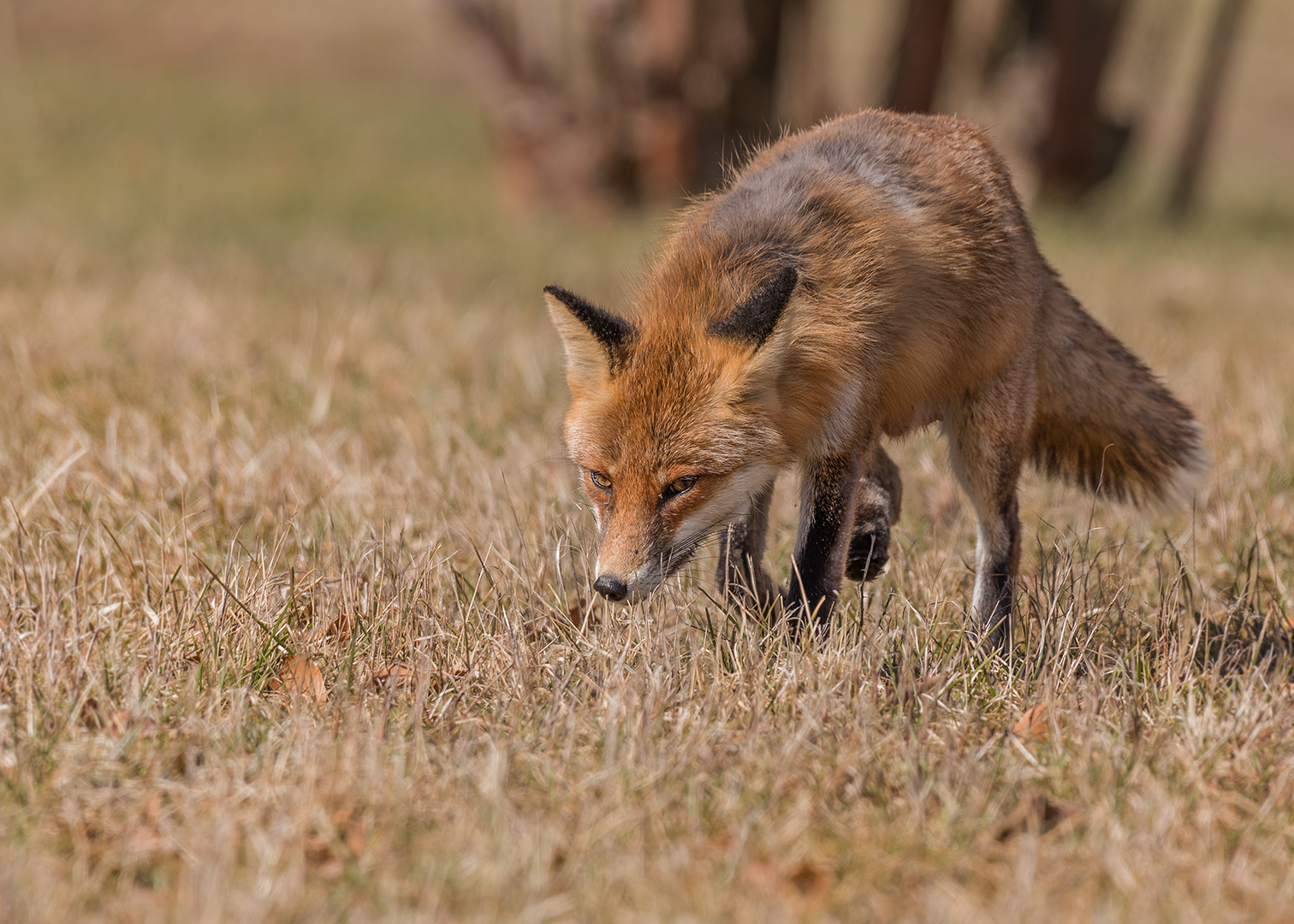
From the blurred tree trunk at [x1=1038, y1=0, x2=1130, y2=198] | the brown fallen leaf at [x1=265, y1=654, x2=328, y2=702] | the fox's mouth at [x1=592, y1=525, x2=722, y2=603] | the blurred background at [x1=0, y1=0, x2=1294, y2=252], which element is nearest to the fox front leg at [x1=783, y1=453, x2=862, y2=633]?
the fox's mouth at [x1=592, y1=525, x2=722, y2=603]

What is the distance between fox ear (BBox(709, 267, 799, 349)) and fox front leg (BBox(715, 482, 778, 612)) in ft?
2.33

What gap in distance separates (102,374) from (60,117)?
1688cm

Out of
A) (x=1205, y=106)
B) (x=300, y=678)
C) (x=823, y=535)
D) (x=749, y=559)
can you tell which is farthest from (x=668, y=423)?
(x=1205, y=106)

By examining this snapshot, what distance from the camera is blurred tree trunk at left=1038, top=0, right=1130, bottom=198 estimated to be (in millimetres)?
15797

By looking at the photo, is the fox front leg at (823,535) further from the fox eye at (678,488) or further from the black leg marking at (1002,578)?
the black leg marking at (1002,578)

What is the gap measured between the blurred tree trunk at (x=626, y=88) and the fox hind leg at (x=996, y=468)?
36.8 feet

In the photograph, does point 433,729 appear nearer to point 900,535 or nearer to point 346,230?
point 900,535

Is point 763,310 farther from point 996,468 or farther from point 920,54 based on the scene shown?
point 920,54

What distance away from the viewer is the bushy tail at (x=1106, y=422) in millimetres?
4797

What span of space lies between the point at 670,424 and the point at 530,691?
2.97 ft

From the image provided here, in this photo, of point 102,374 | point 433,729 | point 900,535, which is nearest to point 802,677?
point 433,729

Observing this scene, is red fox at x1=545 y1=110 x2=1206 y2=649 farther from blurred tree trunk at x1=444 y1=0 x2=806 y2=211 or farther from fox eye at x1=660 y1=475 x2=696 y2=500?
blurred tree trunk at x1=444 y1=0 x2=806 y2=211

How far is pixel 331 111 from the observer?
80.1ft

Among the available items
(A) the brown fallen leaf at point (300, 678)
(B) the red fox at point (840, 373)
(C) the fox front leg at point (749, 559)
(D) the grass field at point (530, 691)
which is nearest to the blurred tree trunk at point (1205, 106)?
(D) the grass field at point (530, 691)
